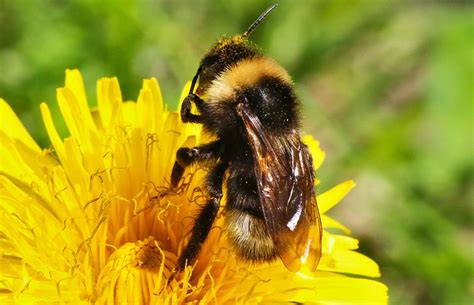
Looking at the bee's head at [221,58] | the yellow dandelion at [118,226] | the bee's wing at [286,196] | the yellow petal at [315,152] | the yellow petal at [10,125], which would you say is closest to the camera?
the bee's wing at [286,196]

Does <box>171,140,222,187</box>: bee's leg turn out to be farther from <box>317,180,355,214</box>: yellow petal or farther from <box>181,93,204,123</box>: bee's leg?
<box>317,180,355,214</box>: yellow petal

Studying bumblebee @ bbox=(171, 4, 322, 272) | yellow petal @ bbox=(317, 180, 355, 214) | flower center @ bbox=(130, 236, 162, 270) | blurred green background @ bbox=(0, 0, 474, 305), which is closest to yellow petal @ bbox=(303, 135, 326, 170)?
yellow petal @ bbox=(317, 180, 355, 214)

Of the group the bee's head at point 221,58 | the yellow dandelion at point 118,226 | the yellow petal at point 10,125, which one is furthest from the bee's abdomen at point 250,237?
the yellow petal at point 10,125

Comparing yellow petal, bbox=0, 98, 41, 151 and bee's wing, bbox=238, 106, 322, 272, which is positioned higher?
yellow petal, bbox=0, 98, 41, 151

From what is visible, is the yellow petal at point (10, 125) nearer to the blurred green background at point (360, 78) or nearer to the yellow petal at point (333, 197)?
the blurred green background at point (360, 78)

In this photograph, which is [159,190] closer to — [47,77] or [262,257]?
[262,257]

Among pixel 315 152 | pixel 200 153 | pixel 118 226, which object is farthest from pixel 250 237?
pixel 315 152

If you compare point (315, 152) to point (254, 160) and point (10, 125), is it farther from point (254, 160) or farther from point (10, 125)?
point (10, 125)

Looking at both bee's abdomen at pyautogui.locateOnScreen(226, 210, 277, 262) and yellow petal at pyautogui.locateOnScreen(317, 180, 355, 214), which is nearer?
bee's abdomen at pyautogui.locateOnScreen(226, 210, 277, 262)
